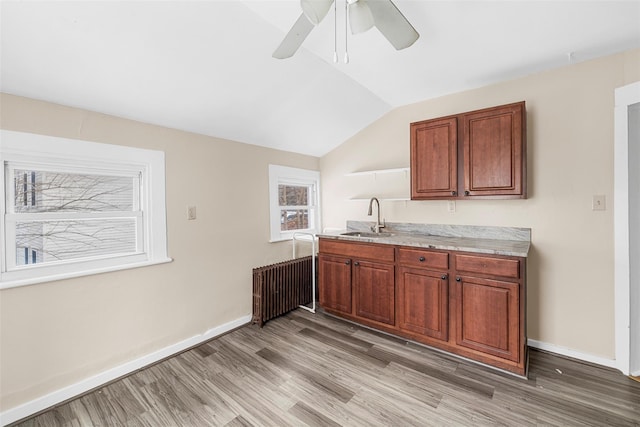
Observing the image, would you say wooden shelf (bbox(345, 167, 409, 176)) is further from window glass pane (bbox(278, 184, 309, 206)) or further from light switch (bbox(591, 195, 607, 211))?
light switch (bbox(591, 195, 607, 211))

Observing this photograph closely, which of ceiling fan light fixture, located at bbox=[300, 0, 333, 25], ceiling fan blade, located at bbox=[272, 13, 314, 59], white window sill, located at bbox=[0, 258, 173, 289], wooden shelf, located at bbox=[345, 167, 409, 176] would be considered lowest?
white window sill, located at bbox=[0, 258, 173, 289]

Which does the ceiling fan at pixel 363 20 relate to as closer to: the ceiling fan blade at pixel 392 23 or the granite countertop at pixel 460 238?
the ceiling fan blade at pixel 392 23

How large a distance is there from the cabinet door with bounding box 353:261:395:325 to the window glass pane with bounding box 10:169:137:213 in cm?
218

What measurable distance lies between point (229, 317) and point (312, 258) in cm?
120

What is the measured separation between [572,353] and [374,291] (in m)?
1.66

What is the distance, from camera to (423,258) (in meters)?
2.44

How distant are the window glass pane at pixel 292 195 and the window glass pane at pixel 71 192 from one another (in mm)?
1675

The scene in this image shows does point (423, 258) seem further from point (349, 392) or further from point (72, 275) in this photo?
point (72, 275)

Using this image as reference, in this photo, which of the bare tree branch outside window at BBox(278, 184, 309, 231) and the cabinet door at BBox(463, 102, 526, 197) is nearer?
the cabinet door at BBox(463, 102, 526, 197)

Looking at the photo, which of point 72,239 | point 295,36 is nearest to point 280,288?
point 72,239

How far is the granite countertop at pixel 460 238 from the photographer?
218cm

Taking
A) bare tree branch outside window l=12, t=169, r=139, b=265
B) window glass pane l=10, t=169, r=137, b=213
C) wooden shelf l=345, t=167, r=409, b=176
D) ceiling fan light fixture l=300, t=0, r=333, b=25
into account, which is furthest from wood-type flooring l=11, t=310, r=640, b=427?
ceiling fan light fixture l=300, t=0, r=333, b=25

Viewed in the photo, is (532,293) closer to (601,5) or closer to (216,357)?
(601,5)

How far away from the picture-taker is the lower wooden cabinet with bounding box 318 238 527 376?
206 centimetres
